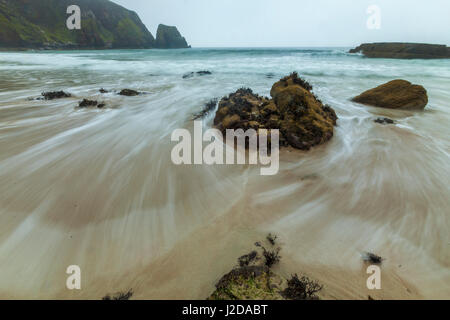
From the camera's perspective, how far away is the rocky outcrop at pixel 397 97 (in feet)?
27.7

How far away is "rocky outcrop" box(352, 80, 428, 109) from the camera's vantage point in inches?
332

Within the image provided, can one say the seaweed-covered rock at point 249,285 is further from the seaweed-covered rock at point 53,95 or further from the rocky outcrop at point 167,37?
the rocky outcrop at point 167,37

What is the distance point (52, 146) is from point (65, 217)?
10.7ft

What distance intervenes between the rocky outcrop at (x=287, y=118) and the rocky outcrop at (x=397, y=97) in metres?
3.86

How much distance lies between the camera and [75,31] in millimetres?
82062

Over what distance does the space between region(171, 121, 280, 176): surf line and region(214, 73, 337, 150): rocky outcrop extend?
1.10 ft

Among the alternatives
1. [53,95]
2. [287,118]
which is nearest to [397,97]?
[287,118]

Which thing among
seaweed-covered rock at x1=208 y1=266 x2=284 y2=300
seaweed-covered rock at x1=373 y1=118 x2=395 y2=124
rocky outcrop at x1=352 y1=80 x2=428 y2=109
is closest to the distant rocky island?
rocky outcrop at x1=352 y1=80 x2=428 y2=109

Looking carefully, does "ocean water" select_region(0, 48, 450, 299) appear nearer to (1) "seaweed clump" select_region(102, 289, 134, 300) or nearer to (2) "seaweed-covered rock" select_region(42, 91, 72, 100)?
(1) "seaweed clump" select_region(102, 289, 134, 300)

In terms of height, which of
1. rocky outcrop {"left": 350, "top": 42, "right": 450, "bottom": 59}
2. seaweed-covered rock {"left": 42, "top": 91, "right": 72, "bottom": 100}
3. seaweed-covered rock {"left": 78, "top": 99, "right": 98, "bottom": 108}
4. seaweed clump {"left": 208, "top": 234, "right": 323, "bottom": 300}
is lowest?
seaweed clump {"left": 208, "top": 234, "right": 323, "bottom": 300}

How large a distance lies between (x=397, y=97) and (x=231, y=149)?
29.1 ft

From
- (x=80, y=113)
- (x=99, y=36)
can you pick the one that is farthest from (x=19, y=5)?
(x=80, y=113)

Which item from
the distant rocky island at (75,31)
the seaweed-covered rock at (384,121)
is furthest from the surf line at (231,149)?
the distant rocky island at (75,31)

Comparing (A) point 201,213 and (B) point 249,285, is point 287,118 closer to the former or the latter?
(A) point 201,213
